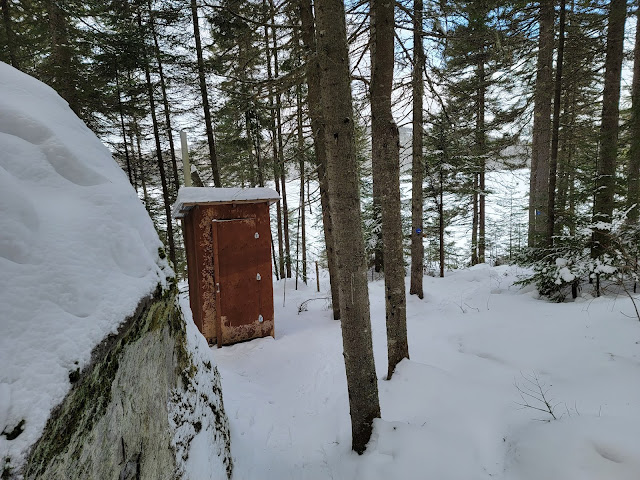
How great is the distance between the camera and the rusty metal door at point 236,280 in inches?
213

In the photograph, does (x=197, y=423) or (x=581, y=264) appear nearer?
(x=197, y=423)

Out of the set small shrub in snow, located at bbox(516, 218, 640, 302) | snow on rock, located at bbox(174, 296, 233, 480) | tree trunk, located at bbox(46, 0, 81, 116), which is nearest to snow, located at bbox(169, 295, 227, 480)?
snow on rock, located at bbox(174, 296, 233, 480)

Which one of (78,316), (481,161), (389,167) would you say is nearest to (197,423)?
(78,316)

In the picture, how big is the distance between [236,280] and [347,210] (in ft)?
12.3

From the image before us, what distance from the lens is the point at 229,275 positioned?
18.0 ft

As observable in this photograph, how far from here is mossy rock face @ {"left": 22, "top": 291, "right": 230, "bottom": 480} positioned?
96cm

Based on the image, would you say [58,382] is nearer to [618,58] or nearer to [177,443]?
[177,443]

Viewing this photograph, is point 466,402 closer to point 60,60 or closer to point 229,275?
point 229,275

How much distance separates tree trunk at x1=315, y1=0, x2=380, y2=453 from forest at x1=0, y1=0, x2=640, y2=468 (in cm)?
1

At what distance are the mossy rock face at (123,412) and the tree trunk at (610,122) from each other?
6.75 metres

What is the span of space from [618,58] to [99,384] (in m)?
9.14

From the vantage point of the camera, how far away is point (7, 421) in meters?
0.79

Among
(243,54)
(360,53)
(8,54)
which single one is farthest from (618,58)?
(8,54)

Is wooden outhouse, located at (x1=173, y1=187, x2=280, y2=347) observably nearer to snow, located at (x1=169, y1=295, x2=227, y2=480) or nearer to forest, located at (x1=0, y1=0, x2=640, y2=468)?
forest, located at (x1=0, y1=0, x2=640, y2=468)
